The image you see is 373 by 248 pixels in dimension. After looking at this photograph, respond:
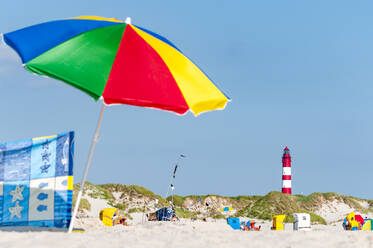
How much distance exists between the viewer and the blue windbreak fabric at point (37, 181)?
9.80 meters

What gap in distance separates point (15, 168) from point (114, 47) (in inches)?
174

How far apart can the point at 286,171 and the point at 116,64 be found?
1091 inches

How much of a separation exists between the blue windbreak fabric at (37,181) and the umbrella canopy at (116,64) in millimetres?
2662

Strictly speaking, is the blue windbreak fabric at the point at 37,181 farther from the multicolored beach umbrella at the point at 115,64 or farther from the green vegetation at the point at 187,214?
the green vegetation at the point at 187,214

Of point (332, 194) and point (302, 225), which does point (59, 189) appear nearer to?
point (302, 225)

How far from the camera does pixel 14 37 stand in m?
8.02

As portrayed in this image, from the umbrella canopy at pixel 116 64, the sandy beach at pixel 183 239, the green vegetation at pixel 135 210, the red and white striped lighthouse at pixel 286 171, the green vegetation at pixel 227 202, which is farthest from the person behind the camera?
the red and white striped lighthouse at pixel 286 171

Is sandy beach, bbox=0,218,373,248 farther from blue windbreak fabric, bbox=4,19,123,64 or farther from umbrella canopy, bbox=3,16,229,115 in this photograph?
blue windbreak fabric, bbox=4,19,123,64

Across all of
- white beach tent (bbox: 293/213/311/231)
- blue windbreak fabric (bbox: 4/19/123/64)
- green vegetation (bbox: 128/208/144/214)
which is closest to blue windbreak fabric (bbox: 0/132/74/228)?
Answer: blue windbreak fabric (bbox: 4/19/123/64)

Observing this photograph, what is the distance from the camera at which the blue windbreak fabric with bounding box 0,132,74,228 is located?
386 inches

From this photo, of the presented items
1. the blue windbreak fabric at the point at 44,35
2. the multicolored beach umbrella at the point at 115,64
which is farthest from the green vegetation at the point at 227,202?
the blue windbreak fabric at the point at 44,35

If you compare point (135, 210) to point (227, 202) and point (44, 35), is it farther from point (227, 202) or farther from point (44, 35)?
point (44, 35)

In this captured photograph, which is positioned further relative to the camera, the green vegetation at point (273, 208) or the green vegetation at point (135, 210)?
the green vegetation at point (273, 208)

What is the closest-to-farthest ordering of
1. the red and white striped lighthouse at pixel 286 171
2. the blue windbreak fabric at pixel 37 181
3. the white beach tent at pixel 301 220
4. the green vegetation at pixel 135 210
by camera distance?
the blue windbreak fabric at pixel 37 181 < the white beach tent at pixel 301 220 < the green vegetation at pixel 135 210 < the red and white striped lighthouse at pixel 286 171
